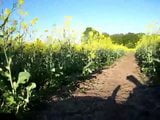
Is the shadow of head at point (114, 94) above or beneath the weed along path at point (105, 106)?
beneath

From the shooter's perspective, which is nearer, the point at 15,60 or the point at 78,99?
the point at 78,99

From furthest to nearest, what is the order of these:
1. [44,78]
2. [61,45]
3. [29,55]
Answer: [61,45]
[29,55]
[44,78]

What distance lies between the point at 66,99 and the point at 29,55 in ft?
12.4

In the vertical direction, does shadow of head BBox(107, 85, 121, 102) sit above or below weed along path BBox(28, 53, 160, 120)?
below

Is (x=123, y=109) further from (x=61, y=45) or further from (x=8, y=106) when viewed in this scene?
(x=61, y=45)

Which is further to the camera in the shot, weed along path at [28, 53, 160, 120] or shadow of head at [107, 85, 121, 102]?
shadow of head at [107, 85, 121, 102]

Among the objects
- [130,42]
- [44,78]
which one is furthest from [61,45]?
[130,42]

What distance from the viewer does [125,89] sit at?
8094 millimetres

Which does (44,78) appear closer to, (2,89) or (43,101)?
(43,101)

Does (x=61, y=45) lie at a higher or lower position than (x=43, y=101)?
higher

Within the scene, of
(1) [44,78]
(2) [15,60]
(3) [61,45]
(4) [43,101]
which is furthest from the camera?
(3) [61,45]

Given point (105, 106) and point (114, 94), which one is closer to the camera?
point (105, 106)

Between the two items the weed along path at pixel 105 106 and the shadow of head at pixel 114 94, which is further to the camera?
the shadow of head at pixel 114 94

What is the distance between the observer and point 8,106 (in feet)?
17.4
